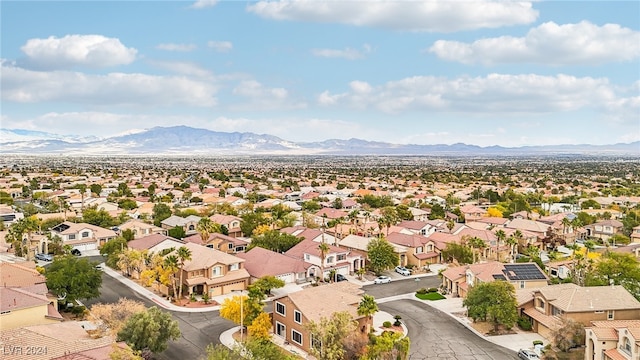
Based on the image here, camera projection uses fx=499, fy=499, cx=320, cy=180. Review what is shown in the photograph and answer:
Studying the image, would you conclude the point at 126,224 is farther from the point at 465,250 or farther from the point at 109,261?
the point at 465,250

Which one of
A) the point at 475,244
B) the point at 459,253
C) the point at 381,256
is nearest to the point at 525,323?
the point at 475,244

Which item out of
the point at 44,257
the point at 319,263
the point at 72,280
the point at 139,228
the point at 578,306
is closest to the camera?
the point at 578,306

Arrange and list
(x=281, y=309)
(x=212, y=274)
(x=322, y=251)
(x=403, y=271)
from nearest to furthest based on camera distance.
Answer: (x=281, y=309)
(x=212, y=274)
(x=322, y=251)
(x=403, y=271)

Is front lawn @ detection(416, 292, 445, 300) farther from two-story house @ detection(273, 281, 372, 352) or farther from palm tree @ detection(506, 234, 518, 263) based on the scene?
palm tree @ detection(506, 234, 518, 263)

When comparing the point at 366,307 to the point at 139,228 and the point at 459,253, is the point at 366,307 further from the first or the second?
the point at 139,228

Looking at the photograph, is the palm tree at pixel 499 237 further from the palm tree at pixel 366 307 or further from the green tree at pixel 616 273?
the palm tree at pixel 366 307

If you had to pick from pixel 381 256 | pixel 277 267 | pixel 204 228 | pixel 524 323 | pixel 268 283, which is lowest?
pixel 524 323

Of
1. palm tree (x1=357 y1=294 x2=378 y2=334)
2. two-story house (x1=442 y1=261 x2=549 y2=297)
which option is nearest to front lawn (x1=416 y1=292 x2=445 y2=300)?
two-story house (x1=442 y1=261 x2=549 y2=297)
